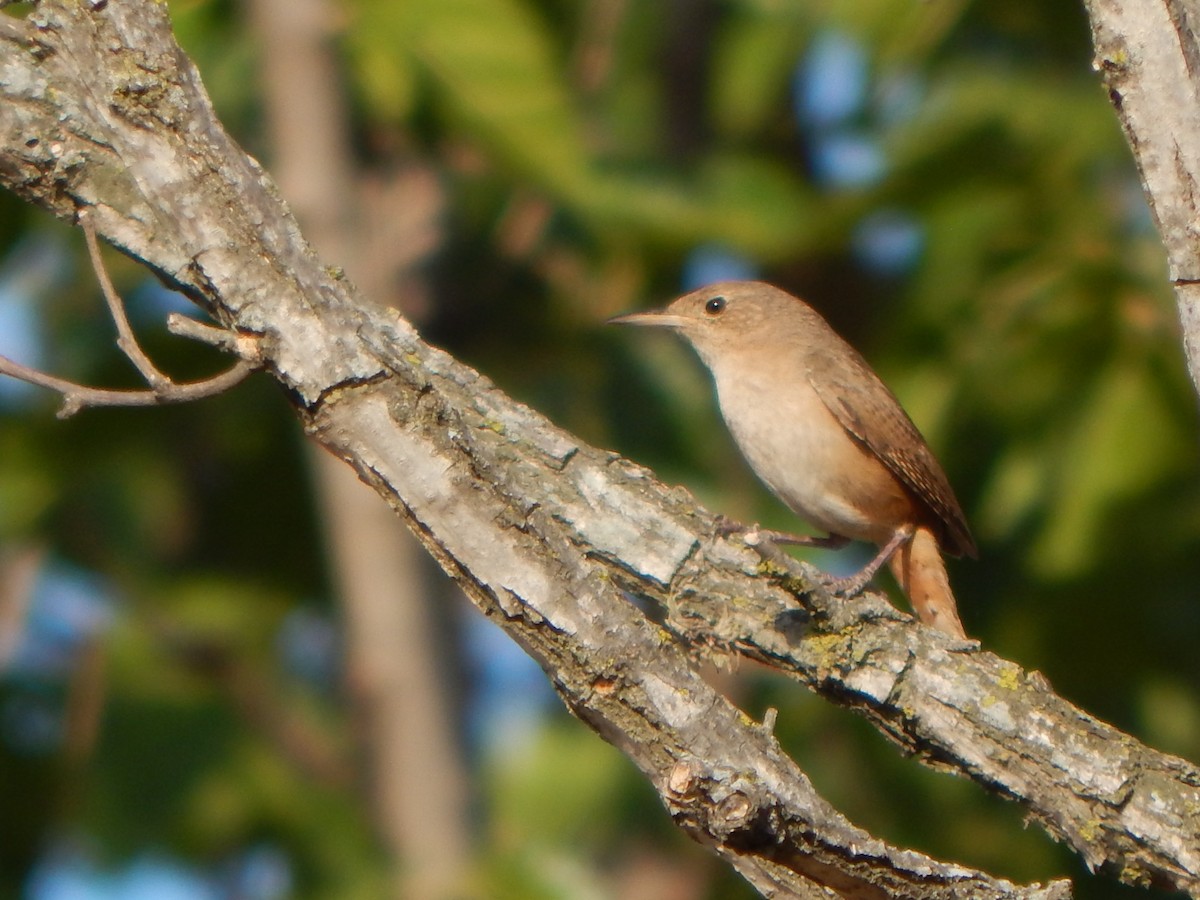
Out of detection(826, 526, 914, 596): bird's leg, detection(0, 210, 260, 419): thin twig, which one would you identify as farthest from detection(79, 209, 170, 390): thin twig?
detection(826, 526, 914, 596): bird's leg

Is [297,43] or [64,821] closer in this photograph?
[297,43]

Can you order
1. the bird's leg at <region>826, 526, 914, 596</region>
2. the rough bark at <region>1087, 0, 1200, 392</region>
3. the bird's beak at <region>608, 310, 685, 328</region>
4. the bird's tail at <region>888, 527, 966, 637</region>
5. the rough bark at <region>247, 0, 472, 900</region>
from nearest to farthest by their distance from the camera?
the rough bark at <region>1087, 0, 1200, 392</region>, the bird's leg at <region>826, 526, 914, 596</region>, the bird's tail at <region>888, 527, 966, 637</region>, the bird's beak at <region>608, 310, 685, 328</region>, the rough bark at <region>247, 0, 472, 900</region>

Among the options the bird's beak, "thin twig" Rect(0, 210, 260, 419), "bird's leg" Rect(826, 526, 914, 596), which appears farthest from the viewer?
the bird's beak

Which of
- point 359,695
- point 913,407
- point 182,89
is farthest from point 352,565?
point 182,89

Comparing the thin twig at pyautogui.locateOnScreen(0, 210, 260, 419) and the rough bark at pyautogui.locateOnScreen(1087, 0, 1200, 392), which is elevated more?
the thin twig at pyautogui.locateOnScreen(0, 210, 260, 419)

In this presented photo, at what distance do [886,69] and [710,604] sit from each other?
350cm

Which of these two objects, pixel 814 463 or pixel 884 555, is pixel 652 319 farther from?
pixel 884 555

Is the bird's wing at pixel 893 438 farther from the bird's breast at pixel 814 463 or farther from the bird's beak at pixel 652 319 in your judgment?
the bird's beak at pixel 652 319

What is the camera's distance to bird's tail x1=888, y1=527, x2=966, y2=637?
578cm

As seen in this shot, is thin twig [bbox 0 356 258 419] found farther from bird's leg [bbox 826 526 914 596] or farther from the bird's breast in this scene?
the bird's breast

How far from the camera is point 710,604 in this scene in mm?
4000

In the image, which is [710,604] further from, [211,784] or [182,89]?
[211,784]

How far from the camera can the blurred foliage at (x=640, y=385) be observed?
6.80m

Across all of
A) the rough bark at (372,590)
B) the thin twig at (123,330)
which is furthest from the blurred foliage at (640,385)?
the thin twig at (123,330)
